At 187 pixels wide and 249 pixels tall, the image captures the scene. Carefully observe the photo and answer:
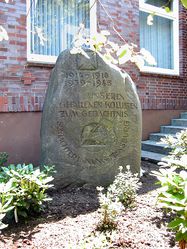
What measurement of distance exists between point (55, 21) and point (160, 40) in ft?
10.8

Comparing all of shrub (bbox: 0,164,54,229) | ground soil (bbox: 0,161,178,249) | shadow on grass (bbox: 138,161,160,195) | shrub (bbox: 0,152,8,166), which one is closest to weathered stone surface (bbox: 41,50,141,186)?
shadow on grass (bbox: 138,161,160,195)

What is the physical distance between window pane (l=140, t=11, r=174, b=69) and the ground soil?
541 cm

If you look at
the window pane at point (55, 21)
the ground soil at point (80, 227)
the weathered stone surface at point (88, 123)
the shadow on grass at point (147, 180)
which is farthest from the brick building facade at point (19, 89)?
the ground soil at point (80, 227)

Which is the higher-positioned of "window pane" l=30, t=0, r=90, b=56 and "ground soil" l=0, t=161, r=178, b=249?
"window pane" l=30, t=0, r=90, b=56

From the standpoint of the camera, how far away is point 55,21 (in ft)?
22.1

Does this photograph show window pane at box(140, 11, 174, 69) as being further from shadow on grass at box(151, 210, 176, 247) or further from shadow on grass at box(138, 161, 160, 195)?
shadow on grass at box(151, 210, 176, 247)

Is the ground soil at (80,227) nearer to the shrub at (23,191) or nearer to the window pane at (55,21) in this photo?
the shrub at (23,191)

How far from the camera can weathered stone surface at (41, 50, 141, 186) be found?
4.39m

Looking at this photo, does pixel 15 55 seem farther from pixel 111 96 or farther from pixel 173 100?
pixel 173 100

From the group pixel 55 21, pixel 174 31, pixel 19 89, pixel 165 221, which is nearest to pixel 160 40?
pixel 174 31

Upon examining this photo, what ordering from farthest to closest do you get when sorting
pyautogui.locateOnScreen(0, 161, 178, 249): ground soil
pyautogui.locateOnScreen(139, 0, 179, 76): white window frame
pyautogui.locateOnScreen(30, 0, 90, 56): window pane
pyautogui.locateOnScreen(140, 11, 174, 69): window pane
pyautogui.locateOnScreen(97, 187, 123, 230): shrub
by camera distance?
pyautogui.locateOnScreen(140, 11, 174, 69): window pane → pyautogui.locateOnScreen(139, 0, 179, 76): white window frame → pyautogui.locateOnScreen(30, 0, 90, 56): window pane → pyautogui.locateOnScreen(97, 187, 123, 230): shrub → pyautogui.locateOnScreen(0, 161, 178, 249): ground soil

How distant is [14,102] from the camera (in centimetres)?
575

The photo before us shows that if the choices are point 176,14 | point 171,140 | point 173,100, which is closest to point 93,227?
point 171,140

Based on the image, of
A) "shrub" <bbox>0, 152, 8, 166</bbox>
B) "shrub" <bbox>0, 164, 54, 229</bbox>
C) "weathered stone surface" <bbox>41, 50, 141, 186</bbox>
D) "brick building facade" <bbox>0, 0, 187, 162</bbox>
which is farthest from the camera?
"brick building facade" <bbox>0, 0, 187, 162</bbox>
